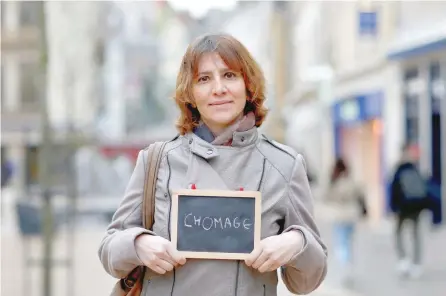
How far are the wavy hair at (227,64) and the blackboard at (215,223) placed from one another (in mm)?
289

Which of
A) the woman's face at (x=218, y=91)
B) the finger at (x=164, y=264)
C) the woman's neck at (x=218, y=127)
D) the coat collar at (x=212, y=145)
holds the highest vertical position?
the woman's face at (x=218, y=91)

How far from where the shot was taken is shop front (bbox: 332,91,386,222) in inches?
968

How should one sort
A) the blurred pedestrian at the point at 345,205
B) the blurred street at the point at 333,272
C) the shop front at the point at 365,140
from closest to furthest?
the blurred street at the point at 333,272
the blurred pedestrian at the point at 345,205
the shop front at the point at 365,140

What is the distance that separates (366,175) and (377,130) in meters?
2.64

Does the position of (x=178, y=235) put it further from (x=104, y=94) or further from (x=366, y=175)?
(x=104, y=94)

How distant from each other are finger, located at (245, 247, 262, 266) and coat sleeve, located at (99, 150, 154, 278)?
0.33m

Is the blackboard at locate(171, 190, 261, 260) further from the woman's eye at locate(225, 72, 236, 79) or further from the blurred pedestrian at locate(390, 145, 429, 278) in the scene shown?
the blurred pedestrian at locate(390, 145, 429, 278)

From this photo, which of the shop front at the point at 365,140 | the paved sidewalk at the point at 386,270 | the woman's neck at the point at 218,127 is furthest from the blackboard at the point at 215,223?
the shop front at the point at 365,140

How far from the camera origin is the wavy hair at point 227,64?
2525mm

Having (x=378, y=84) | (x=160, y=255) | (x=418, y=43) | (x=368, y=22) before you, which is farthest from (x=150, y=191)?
(x=368, y=22)

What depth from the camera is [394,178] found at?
11.0 metres

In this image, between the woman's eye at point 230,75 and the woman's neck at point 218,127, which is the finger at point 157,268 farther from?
the woman's eye at point 230,75

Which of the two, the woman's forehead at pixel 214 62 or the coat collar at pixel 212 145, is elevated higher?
the woman's forehead at pixel 214 62

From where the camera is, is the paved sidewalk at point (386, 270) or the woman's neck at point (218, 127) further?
the paved sidewalk at point (386, 270)
